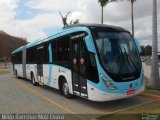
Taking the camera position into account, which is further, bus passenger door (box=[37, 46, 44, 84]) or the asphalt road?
bus passenger door (box=[37, 46, 44, 84])

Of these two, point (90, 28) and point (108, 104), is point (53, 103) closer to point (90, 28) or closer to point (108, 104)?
point (108, 104)

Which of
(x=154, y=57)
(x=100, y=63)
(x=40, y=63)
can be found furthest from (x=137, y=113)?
(x=40, y=63)

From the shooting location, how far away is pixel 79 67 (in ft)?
37.8

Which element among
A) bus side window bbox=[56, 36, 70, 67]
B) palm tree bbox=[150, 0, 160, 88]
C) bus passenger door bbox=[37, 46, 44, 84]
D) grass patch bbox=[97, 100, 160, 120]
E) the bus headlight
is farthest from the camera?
bus passenger door bbox=[37, 46, 44, 84]

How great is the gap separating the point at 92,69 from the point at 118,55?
3.62 feet

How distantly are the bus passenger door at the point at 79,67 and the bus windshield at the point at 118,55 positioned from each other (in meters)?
0.76

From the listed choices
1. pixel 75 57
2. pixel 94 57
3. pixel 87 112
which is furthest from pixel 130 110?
pixel 75 57

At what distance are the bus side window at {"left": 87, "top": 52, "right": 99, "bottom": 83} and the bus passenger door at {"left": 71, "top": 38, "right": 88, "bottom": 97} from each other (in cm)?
28

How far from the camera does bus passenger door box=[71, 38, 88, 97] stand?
11.1 m

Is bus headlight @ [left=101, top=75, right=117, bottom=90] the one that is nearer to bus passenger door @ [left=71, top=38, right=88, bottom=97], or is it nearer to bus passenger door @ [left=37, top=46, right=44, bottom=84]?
bus passenger door @ [left=71, top=38, right=88, bottom=97]

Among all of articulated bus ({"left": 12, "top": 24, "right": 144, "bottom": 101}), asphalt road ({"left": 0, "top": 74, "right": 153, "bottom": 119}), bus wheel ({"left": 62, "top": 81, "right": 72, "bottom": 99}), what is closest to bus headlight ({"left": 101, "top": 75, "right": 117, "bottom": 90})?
articulated bus ({"left": 12, "top": 24, "right": 144, "bottom": 101})

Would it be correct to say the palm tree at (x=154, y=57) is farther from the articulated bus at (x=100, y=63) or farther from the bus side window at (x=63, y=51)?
the bus side window at (x=63, y=51)

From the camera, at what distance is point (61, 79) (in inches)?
544

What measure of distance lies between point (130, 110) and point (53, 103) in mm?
3832
